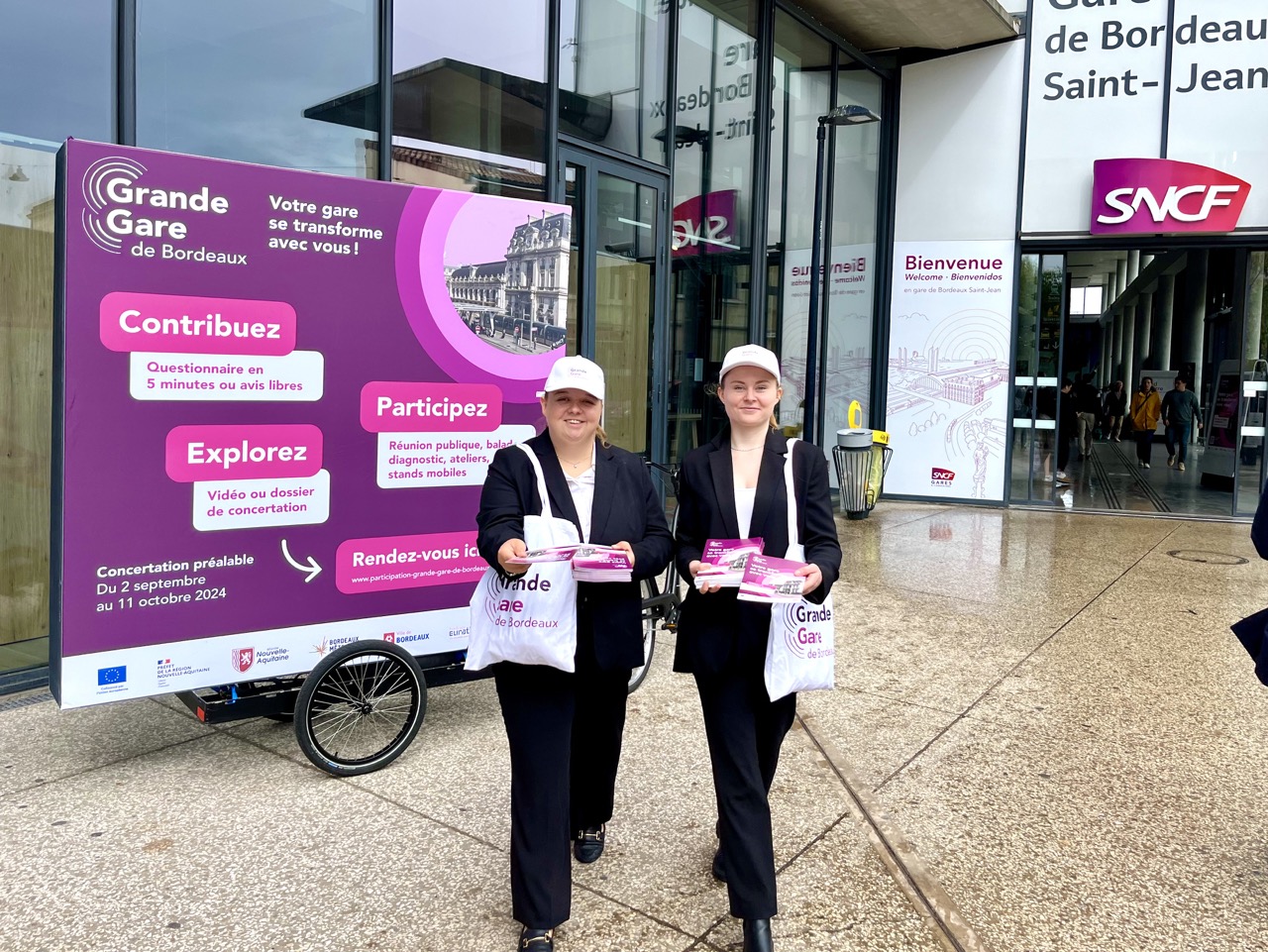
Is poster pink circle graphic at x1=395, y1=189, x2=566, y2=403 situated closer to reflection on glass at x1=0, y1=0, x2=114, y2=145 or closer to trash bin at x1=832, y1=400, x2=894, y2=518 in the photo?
reflection on glass at x1=0, y1=0, x2=114, y2=145

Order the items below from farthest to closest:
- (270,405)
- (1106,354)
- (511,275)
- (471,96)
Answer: (1106,354)
(471,96)
(511,275)
(270,405)

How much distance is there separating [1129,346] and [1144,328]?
5260mm

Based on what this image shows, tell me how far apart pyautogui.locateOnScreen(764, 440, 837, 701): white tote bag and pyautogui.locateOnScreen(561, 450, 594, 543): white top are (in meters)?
0.61

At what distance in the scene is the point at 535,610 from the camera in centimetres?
300

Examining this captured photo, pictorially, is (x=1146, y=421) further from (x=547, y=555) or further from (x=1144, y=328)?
(x=1144, y=328)

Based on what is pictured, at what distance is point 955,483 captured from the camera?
13.7 meters

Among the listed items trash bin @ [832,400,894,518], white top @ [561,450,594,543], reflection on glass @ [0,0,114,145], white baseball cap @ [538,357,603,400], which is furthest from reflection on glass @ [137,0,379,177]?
trash bin @ [832,400,894,518]

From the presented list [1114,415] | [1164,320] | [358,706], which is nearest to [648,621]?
[358,706]

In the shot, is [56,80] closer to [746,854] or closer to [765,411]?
[765,411]

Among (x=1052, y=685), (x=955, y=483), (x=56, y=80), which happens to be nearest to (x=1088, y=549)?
(x=955, y=483)

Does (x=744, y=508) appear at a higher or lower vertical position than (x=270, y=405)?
lower

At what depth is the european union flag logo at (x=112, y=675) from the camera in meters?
3.90

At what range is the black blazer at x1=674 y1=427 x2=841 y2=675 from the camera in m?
3.05

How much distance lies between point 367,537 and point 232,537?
22.6 inches
